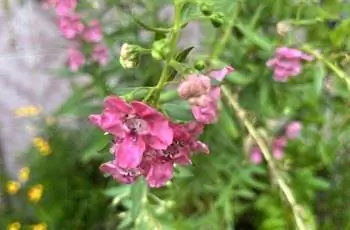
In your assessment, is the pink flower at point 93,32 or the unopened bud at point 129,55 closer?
the unopened bud at point 129,55

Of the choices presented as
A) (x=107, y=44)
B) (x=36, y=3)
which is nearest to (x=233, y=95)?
(x=107, y=44)

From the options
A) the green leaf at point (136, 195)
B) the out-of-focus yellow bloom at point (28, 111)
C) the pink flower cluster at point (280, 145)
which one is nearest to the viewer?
the green leaf at point (136, 195)

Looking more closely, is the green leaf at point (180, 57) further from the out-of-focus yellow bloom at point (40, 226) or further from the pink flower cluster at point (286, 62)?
the out-of-focus yellow bloom at point (40, 226)

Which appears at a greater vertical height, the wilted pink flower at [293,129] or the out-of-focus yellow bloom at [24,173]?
the wilted pink flower at [293,129]

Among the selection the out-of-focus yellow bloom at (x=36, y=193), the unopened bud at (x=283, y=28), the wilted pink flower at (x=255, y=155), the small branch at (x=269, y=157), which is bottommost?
the out-of-focus yellow bloom at (x=36, y=193)

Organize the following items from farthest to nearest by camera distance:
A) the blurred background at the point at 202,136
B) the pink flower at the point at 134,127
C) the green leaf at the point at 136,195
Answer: the blurred background at the point at 202,136
the green leaf at the point at 136,195
the pink flower at the point at 134,127

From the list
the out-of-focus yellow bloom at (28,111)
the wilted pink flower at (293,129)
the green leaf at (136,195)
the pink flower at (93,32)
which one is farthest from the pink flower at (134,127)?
the out-of-focus yellow bloom at (28,111)

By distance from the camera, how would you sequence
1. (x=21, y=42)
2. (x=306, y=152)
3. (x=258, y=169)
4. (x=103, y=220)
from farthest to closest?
1. (x=21, y=42)
2. (x=103, y=220)
3. (x=306, y=152)
4. (x=258, y=169)

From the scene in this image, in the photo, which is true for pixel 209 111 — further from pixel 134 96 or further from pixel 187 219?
pixel 187 219
